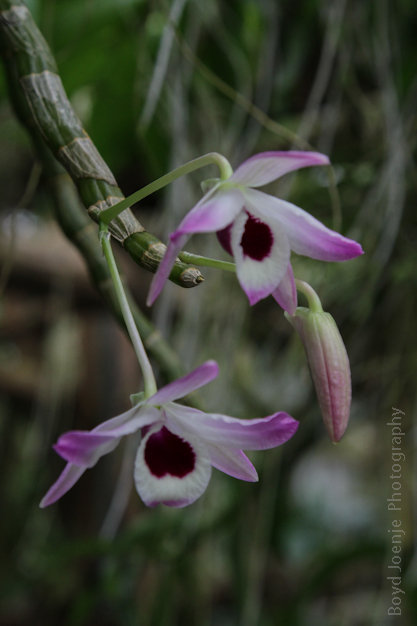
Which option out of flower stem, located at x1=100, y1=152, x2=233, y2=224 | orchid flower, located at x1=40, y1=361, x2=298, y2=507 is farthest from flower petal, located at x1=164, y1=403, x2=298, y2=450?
flower stem, located at x1=100, y1=152, x2=233, y2=224

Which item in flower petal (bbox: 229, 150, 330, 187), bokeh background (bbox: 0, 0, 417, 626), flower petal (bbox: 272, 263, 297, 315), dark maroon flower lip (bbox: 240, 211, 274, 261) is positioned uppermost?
flower petal (bbox: 229, 150, 330, 187)

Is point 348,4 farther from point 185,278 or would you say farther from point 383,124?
point 185,278

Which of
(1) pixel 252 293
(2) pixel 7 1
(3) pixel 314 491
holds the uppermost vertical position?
(2) pixel 7 1

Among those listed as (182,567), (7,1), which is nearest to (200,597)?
(182,567)

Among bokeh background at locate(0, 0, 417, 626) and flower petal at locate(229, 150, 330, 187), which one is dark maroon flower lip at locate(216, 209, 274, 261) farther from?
bokeh background at locate(0, 0, 417, 626)

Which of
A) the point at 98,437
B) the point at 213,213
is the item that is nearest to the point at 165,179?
the point at 213,213

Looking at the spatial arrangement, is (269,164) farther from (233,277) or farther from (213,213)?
(233,277)

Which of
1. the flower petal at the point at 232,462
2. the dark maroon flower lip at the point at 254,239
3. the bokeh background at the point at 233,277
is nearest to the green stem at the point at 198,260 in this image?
the dark maroon flower lip at the point at 254,239
